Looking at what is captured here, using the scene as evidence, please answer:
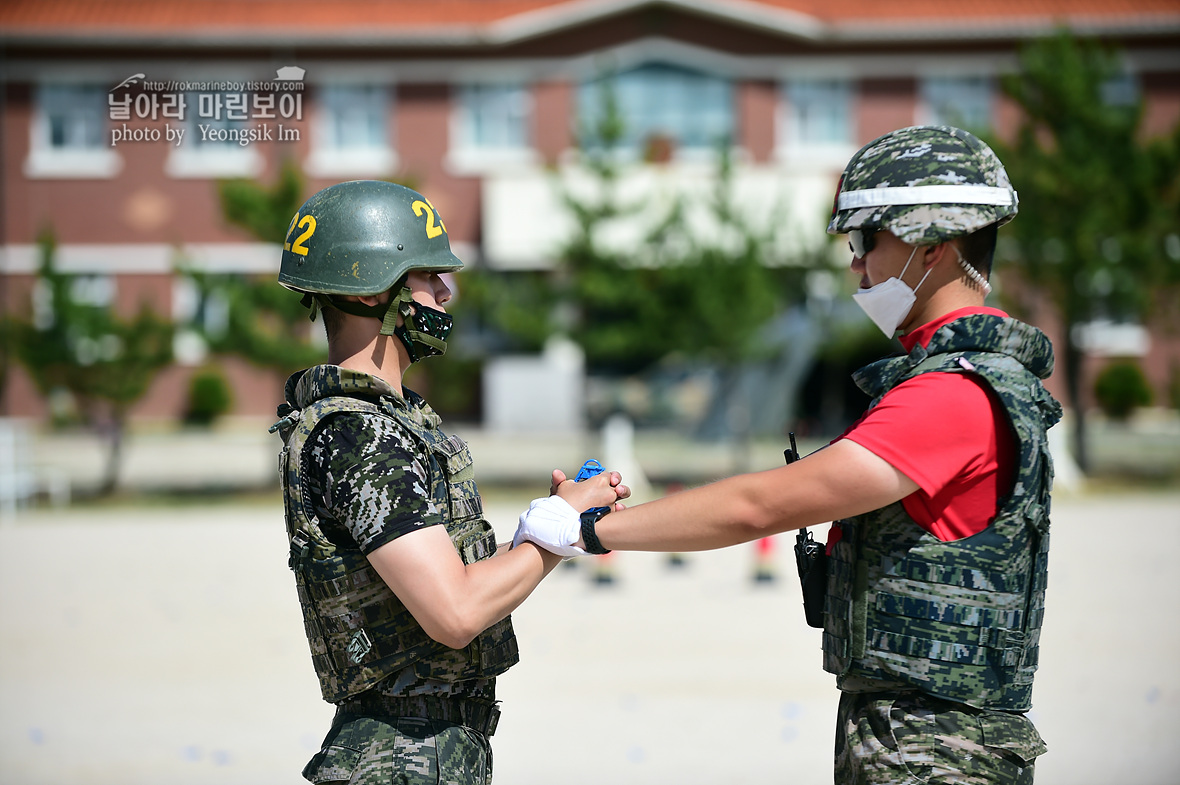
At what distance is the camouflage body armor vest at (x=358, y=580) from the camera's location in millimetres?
2420

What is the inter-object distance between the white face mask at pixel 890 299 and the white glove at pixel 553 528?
0.85 meters

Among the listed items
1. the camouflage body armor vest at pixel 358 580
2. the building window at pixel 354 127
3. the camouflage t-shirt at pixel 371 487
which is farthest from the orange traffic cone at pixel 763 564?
the building window at pixel 354 127

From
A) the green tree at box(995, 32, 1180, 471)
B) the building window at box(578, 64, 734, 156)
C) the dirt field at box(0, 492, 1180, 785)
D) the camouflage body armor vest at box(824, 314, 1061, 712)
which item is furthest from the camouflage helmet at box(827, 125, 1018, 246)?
the building window at box(578, 64, 734, 156)

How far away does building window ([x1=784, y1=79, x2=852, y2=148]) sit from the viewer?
26.0m

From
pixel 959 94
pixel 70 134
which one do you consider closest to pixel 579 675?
pixel 959 94

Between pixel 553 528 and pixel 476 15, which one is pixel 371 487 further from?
pixel 476 15

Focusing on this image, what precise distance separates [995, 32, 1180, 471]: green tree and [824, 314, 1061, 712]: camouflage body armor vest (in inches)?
597

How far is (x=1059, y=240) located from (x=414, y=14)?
56.2 ft

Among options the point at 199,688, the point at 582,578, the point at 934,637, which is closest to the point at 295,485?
the point at 934,637

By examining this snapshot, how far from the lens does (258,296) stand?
1526 cm

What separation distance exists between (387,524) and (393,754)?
1.82 feet

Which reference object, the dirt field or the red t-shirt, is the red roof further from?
the red t-shirt

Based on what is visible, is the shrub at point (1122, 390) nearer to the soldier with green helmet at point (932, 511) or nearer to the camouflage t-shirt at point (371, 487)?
the soldier with green helmet at point (932, 511)

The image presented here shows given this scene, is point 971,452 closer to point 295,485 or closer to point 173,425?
point 295,485
